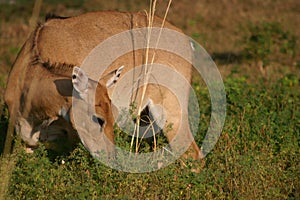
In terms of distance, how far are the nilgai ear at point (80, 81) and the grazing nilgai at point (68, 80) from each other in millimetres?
62

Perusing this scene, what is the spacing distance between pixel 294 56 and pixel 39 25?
18.5 feet

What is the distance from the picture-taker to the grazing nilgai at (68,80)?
641cm

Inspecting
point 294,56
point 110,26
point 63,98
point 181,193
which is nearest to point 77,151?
point 63,98

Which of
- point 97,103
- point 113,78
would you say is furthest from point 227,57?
point 97,103

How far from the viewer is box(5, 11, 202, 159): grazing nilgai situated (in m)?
6.41

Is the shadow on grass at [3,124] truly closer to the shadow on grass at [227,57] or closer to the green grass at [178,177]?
the green grass at [178,177]

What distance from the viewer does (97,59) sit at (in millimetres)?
7152

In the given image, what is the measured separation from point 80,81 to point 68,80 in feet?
1.13

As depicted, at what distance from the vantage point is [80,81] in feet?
19.9

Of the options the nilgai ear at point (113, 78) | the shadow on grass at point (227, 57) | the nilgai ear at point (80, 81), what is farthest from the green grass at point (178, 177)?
the shadow on grass at point (227, 57)

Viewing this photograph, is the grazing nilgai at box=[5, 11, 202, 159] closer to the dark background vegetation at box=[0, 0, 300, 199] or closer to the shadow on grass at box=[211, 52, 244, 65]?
the dark background vegetation at box=[0, 0, 300, 199]

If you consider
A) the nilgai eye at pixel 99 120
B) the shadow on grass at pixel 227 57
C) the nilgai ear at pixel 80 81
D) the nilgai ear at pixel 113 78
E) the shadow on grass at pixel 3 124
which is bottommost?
the shadow on grass at pixel 227 57

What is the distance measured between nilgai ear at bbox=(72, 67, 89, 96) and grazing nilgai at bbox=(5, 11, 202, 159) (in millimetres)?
62

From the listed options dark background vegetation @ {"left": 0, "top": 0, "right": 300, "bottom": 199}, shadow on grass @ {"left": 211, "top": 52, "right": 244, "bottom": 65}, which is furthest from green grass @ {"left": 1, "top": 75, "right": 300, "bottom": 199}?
shadow on grass @ {"left": 211, "top": 52, "right": 244, "bottom": 65}
